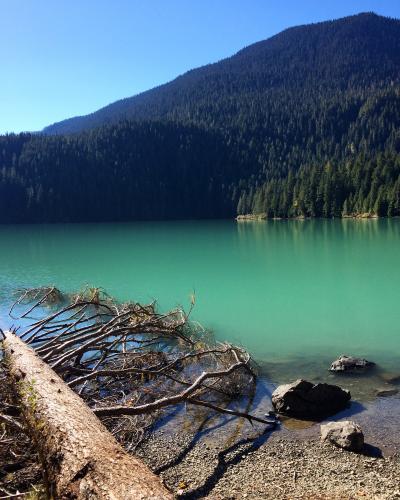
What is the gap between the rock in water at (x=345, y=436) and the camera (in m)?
7.32

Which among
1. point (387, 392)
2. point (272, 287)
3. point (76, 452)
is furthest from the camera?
point (272, 287)

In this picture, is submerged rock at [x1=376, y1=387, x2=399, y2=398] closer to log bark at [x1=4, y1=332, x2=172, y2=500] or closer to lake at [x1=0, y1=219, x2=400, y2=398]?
lake at [x1=0, y1=219, x2=400, y2=398]

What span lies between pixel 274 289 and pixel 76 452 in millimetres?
21619

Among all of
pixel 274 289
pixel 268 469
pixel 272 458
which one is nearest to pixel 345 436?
pixel 272 458

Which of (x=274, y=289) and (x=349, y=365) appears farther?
(x=274, y=289)

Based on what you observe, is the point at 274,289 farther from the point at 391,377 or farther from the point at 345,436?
the point at 345,436

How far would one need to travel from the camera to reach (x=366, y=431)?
8078 mm

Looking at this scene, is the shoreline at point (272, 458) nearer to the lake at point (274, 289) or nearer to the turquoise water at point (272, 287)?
the lake at point (274, 289)

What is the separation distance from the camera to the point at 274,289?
82.7 ft

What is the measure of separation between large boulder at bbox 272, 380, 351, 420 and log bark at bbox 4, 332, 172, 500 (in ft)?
15.3

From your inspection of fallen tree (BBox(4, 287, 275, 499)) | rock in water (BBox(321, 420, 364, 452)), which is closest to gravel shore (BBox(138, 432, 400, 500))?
rock in water (BBox(321, 420, 364, 452))

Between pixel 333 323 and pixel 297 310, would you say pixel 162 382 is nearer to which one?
pixel 333 323

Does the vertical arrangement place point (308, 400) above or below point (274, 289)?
above

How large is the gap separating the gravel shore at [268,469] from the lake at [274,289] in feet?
12.1
